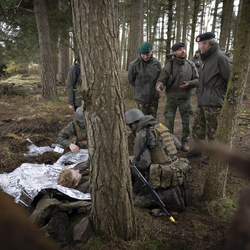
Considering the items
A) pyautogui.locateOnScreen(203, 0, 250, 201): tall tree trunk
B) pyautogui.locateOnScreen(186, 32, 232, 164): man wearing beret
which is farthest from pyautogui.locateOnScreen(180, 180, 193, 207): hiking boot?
pyautogui.locateOnScreen(186, 32, 232, 164): man wearing beret

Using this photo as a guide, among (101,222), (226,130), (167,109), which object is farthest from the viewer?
(167,109)

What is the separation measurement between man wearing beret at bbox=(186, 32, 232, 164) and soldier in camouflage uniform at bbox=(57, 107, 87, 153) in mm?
2186

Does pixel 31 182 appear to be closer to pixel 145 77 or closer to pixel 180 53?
pixel 145 77

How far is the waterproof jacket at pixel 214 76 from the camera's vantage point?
3.41 m

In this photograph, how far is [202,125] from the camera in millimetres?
4105

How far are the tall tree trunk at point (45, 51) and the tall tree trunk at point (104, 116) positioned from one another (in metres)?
7.25

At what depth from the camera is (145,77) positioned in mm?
4449

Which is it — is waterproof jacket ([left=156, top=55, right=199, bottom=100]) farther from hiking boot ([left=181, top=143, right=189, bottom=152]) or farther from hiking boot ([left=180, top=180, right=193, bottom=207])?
hiking boot ([left=180, top=180, right=193, bottom=207])

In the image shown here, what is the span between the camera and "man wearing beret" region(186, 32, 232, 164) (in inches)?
135

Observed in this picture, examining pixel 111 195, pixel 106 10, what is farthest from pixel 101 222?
pixel 106 10

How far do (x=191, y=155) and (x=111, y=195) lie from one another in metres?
2.65

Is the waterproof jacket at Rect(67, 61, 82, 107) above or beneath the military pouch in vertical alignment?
above

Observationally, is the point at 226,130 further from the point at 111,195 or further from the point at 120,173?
the point at 111,195

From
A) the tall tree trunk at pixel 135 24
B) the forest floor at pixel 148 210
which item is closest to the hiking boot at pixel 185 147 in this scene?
the forest floor at pixel 148 210
